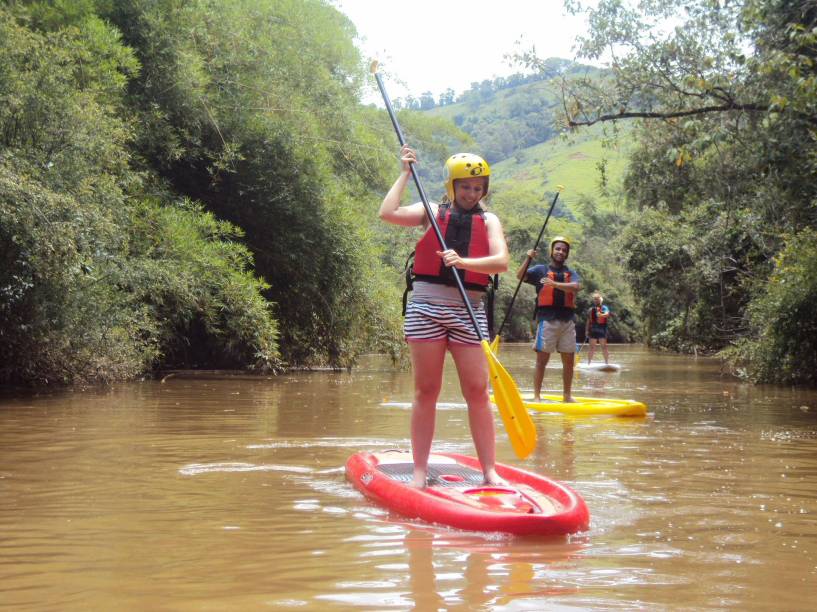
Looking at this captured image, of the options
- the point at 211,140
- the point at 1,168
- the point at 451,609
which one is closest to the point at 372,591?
the point at 451,609

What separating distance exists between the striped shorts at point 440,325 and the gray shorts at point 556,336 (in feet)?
19.9

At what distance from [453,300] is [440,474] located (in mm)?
1009

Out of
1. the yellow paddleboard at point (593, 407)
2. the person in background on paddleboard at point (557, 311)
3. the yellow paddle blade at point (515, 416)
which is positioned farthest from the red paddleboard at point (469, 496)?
the person in background on paddleboard at point (557, 311)

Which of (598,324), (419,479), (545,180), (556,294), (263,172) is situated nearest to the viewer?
(419,479)

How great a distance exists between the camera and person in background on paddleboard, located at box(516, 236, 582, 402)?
36.3 feet

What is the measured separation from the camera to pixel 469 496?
4.92 m

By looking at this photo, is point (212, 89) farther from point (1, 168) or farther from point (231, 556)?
point (231, 556)

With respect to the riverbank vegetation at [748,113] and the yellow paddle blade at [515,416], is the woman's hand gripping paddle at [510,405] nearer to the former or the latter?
the yellow paddle blade at [515,416]

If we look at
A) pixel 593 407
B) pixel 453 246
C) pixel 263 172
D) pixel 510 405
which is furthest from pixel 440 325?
pixel 263 172

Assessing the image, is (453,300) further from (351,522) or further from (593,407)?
(593,407)

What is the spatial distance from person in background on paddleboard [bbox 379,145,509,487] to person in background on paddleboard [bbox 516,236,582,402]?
18.3ft

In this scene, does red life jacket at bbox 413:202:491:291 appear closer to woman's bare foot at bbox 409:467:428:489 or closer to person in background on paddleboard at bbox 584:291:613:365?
woman's bare foot at bbox 409:467:428:489

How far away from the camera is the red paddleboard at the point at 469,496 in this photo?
4.38 m

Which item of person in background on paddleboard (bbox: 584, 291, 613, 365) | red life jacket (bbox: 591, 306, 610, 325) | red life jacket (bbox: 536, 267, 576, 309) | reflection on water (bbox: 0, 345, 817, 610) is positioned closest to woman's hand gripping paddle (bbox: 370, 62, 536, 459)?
reflection on water (bbox: 0, 345, 817, 610)
